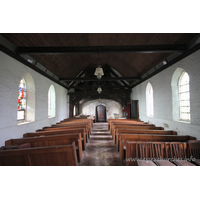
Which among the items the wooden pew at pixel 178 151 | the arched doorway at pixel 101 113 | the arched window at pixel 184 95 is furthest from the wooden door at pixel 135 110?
the wooden pew at pixel 178 151

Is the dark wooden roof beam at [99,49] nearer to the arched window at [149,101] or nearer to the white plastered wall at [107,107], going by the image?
the arched window at [149,101]

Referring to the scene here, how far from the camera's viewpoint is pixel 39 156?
8.73 feet

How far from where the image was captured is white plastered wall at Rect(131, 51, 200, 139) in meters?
4.20

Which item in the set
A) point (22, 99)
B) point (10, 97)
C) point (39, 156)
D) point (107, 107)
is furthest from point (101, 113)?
point (39, 156)

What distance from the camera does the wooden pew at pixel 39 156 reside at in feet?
8.55

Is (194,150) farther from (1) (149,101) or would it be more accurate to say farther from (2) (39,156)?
(1) (149,101)

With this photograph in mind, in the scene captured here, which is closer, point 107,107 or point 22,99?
point 22,99

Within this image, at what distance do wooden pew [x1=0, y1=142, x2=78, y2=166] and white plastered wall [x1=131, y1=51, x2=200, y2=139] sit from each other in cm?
411

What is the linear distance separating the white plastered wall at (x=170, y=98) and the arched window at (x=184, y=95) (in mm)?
348

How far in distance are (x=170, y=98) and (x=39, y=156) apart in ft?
18.7

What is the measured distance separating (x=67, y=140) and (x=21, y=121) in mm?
3027

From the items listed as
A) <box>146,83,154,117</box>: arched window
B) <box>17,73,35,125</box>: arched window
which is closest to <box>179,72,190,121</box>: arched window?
<box>146,83,154,117</box>: arched window

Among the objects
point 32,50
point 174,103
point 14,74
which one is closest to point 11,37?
Answer: point 32,50

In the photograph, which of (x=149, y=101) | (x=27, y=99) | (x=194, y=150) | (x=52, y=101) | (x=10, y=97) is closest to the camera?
(x=194, y=150)
